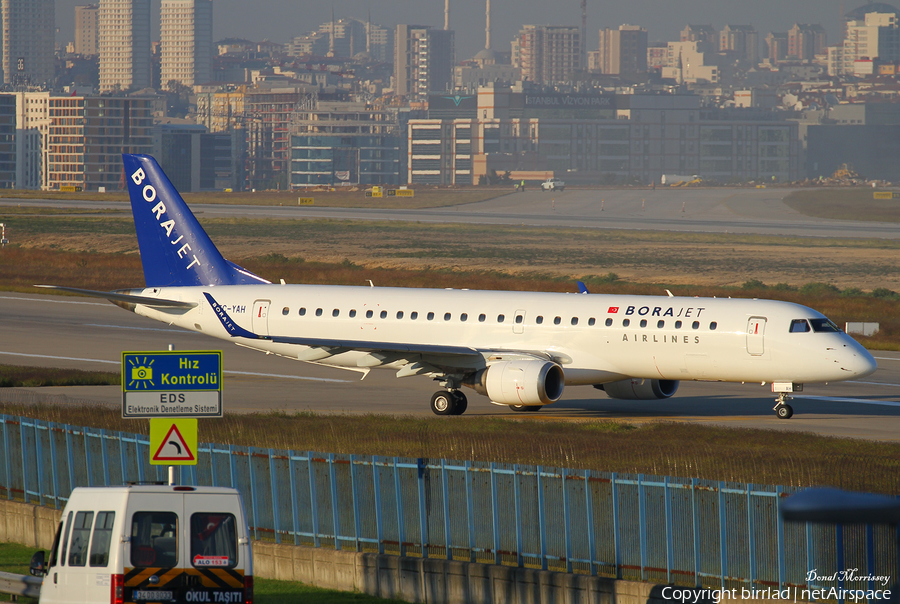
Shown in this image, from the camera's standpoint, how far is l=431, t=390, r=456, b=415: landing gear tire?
36.5 meters

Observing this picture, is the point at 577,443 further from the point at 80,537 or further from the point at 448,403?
the point at 80,537

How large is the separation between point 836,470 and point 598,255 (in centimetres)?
7978

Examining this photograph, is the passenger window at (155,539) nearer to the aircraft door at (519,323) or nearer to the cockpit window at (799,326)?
the aircraft door at (519,323)

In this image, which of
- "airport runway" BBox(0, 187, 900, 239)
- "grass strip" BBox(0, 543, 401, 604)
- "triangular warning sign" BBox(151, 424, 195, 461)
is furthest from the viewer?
"airport runway" BBox(0, 187, 900, 239)

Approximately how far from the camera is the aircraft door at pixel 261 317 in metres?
40.0

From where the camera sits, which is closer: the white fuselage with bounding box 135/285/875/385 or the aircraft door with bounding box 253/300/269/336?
the white fuselage with bounding box 135/285/875/385

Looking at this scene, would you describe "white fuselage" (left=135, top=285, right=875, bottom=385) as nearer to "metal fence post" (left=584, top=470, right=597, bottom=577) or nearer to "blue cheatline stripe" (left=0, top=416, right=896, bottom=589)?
"blue cheatline stripe" (left=0, top=416, right=896, bottom=589)

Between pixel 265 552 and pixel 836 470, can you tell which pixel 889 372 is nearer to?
pixel 836 470

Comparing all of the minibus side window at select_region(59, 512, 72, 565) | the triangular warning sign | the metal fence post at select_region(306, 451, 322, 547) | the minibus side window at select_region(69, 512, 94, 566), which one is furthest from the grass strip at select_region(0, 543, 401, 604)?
the minibus side window at select_region(69, 512, 94, 566)

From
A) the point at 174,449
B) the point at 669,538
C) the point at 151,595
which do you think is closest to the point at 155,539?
the point at 151,595

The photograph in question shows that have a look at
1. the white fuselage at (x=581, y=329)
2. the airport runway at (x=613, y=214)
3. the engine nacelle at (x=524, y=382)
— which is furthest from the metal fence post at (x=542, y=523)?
the airport runway at (x=613, y=214)

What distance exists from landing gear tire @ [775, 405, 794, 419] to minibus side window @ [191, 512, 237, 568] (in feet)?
81.4

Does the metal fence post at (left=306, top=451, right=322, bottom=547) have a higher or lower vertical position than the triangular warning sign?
lower

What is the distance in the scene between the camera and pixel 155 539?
14.4 meters
